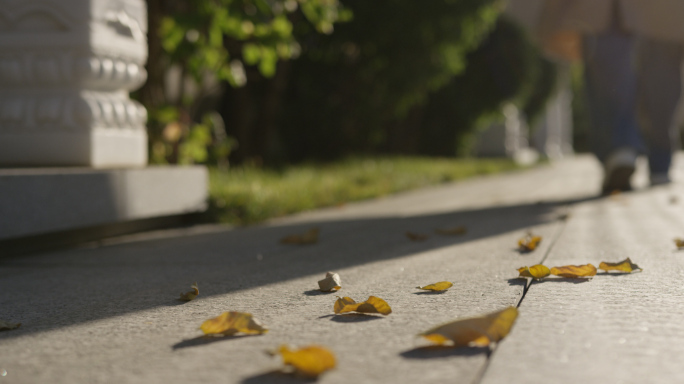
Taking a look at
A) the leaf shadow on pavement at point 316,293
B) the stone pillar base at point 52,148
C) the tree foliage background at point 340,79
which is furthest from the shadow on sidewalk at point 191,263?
the tree foliage background at point 340,79

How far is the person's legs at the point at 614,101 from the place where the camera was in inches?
226

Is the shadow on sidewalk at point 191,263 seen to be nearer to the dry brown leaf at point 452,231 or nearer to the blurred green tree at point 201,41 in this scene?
the dry brown leaf at point 452,231

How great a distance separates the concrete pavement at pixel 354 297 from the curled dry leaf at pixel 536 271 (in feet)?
0.21

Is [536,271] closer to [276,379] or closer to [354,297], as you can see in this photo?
[354,297]

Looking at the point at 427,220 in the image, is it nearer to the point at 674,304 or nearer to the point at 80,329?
the point at 674,304

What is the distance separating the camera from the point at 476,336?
64.1 inches

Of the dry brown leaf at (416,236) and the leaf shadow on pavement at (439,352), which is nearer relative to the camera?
the leaf shadow on pavement at (439,352)

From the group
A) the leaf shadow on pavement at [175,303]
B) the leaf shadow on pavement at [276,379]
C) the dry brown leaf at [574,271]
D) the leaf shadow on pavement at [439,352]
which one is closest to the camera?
the leaf shadow on pavement at [276,379]

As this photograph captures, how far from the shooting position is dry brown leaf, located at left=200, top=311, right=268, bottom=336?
1.77m

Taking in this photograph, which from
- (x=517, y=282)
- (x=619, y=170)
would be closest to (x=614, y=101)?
(x=619, y=170)

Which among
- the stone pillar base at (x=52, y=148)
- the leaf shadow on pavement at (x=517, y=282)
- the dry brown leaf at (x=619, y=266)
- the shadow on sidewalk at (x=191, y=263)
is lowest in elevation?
the shadow on sidewalk at (x=191, y=263)

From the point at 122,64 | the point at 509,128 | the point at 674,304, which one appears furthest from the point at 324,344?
the point at 509,128

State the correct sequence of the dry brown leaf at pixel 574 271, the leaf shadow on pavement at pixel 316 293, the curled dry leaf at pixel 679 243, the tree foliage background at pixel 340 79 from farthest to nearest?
the tree foliage background at pixel 340 79 < the curled dry leaf at pixel 679 243 < the dry brown leaf at pixel 574 271 < the leaf shadow on pavement at pixel 316 293

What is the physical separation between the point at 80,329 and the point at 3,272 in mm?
1166
